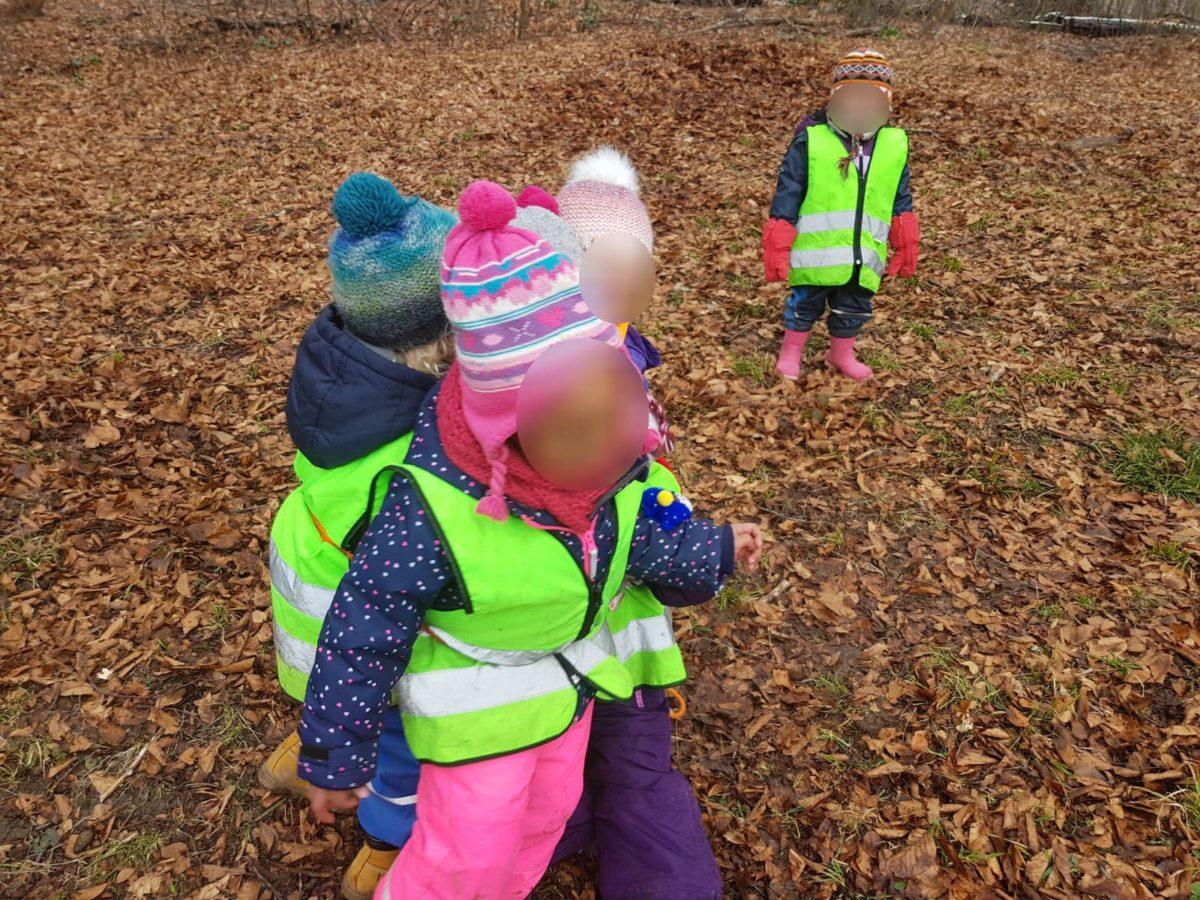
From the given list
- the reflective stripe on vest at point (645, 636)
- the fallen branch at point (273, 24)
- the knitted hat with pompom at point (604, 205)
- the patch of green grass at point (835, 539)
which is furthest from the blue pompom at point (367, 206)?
the fallen branch at point (273, 24)

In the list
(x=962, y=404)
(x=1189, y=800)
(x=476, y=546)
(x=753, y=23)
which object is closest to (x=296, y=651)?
(x=476, y=546)

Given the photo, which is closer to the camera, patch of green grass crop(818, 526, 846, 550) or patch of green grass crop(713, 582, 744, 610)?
patch of green grass crop(713, 582, 744, 610)

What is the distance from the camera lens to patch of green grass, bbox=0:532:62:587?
3.64 m

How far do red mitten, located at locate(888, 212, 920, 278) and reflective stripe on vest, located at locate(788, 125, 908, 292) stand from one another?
10cm

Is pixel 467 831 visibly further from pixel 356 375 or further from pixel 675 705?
pixel 675 705

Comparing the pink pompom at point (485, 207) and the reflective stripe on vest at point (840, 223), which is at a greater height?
the pink pompom at point (485, 207)

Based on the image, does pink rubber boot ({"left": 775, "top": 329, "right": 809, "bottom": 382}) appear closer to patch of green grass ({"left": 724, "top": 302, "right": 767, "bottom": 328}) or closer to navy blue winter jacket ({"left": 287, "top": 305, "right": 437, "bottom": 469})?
patch of green grass ({"left": 724, "top": 302, "right": 767, "bottom": 328})

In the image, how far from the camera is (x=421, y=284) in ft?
5.50

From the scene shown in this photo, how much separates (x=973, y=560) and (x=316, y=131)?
9727 millimetres

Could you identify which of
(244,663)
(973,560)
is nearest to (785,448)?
(973,560)

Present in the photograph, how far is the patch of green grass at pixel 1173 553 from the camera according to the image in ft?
11.8

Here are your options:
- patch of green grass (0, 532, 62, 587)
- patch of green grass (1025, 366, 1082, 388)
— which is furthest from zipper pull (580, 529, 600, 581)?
patch of green grass (1025, 366, 1082, 388)

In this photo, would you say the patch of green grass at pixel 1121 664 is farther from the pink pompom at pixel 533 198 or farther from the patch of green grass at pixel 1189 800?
the pink pompom at pixel 533 198

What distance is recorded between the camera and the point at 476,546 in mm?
1668
